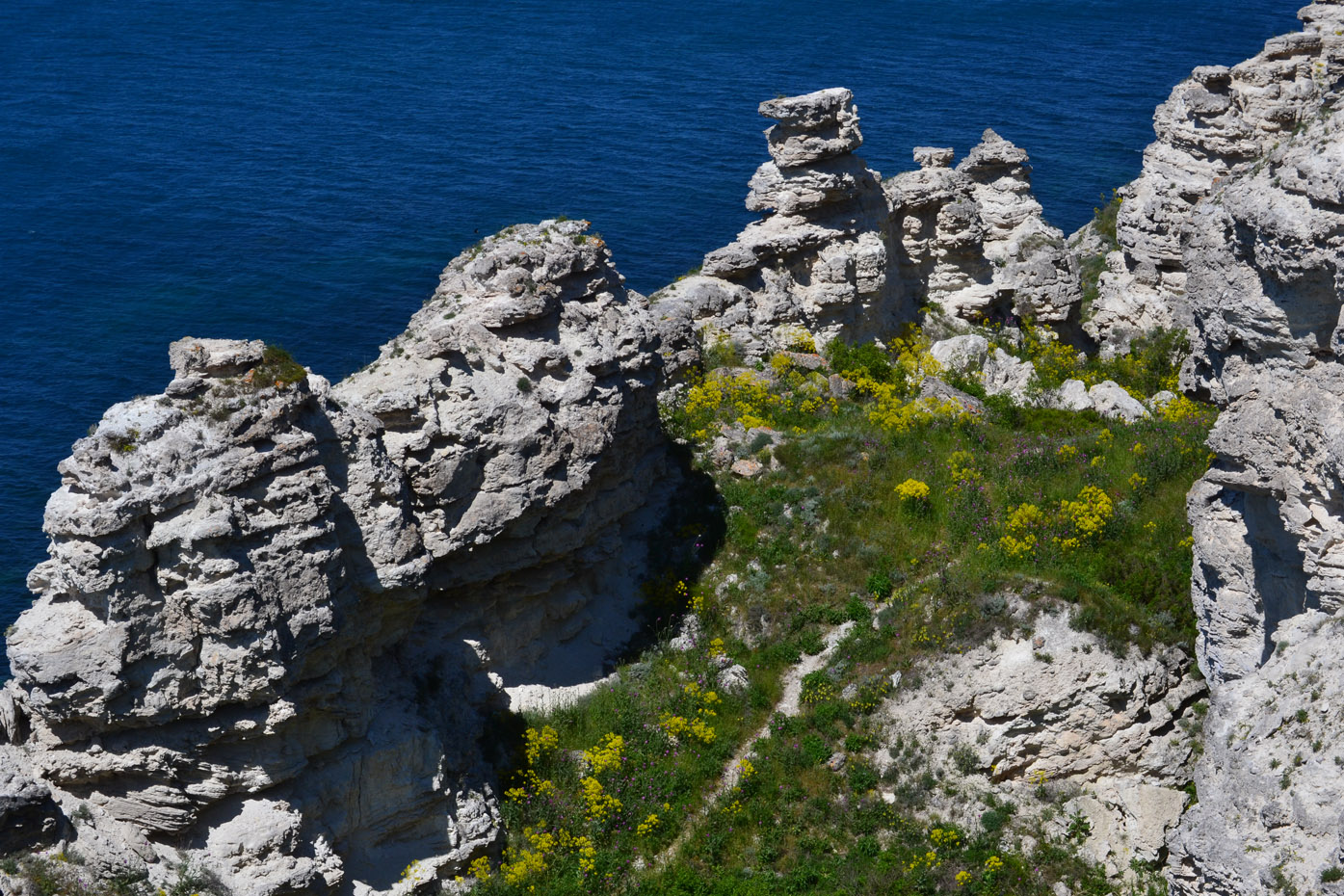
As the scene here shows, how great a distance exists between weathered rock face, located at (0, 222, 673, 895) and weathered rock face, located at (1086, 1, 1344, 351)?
2158 centimetres

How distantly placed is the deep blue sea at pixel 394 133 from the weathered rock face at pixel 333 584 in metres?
21.2

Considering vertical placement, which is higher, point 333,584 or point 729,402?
point 333,584

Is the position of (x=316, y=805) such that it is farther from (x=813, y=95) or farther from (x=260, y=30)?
(x=260, y=30)

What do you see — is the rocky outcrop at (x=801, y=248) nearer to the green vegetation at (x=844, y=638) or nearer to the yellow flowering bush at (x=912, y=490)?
the green vegetation at (x=844, y=638)

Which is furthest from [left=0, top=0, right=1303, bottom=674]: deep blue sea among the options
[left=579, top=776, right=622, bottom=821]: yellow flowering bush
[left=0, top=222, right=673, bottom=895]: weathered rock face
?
[left=579, top=776, right=622, bottom=821]: yellow flowering bush

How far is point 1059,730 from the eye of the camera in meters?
24.8

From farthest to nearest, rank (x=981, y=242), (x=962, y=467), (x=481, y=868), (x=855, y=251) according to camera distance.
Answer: (x=981, y=242) → (x=855, y=251) → (x=962, y=467) → (x=481, y=868)

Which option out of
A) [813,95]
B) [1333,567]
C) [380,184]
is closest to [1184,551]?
[1333,567]

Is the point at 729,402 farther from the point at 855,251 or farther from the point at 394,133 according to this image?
the point at 394,133

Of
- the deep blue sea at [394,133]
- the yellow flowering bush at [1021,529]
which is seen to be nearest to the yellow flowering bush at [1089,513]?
the yellow flowering bush at [1021,529]

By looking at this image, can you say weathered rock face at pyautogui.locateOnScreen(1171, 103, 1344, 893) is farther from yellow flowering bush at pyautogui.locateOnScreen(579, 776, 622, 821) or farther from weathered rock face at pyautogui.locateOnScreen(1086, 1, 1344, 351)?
weathered rock face at pyautogui.locateOnScreen(1086, 1, 1344, 351)

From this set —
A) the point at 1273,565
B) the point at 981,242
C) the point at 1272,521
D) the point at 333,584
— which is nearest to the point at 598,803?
the point at 333,584

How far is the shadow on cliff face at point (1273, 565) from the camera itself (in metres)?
20.1

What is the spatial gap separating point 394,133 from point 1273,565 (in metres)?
60.8
